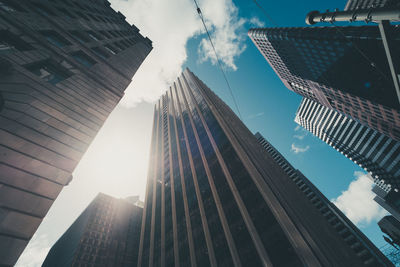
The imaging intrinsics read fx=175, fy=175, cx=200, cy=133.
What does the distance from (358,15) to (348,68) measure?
68.1 metres

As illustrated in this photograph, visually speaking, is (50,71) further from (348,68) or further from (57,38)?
(348,68)

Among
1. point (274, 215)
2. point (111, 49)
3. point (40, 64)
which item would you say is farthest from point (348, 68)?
point (40, 64)

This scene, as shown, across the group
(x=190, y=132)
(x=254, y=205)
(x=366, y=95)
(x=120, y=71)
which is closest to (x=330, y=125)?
(x=366, y=95)

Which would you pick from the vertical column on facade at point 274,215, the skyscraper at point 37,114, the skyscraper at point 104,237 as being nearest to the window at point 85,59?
the skyscraper at point 37,114

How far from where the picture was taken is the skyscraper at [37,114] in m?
3.62

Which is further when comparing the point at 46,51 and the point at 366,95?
the point at 366,95

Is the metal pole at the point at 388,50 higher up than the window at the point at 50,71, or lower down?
lower down

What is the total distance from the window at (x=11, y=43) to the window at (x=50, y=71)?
0.72m

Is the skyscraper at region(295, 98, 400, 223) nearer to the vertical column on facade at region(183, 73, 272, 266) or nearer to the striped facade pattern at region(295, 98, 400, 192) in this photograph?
the striped facade pattern at region(295, 98, 400, 192)

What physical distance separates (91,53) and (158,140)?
80637 millimetres

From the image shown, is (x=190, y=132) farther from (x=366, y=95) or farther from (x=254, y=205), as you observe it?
(x=366, y=95)

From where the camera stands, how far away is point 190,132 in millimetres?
63969

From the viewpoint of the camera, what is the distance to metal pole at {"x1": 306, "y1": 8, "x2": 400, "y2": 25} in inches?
217

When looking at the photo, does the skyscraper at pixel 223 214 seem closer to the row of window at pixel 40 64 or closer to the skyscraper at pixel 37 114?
the skyscraper at pixel 37 114
